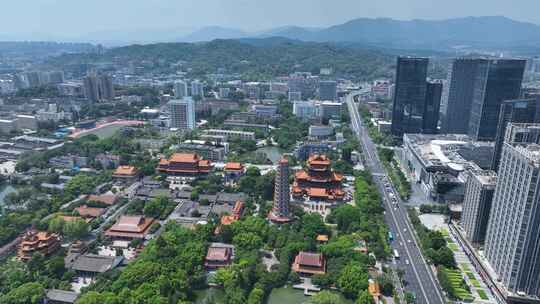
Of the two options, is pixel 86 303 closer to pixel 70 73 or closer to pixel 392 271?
pixel 392 271

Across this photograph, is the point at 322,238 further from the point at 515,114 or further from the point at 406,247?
the point at 515,114

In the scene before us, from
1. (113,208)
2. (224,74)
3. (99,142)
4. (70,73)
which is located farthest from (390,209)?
(70,73)

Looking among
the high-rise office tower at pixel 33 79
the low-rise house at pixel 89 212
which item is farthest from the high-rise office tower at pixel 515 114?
the high-rise office tower at pixel 33 79

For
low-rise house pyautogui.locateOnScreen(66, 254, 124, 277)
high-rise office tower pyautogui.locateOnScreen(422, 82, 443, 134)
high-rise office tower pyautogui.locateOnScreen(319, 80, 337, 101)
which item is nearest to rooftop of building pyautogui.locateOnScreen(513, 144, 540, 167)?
low-rise house pyautogui.locateOnScreen(66, 254, 124, 277)

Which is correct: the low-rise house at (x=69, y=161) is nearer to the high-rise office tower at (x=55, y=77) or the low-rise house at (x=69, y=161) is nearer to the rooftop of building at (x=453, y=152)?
the rooftop of building at (x=453, y=152)

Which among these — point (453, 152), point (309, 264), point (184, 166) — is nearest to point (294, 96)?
point (453, 152)
